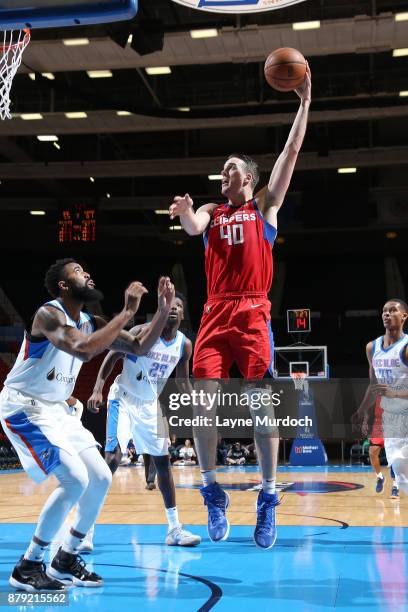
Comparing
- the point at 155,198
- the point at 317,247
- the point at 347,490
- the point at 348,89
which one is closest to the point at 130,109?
the point at 348,89

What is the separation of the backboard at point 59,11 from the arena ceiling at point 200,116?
9.24 meters

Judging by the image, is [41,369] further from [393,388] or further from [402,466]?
[393,388]

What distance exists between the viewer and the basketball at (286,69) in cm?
471

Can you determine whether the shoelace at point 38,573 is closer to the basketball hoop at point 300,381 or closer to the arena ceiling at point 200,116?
the arena ceiling at point 200,116

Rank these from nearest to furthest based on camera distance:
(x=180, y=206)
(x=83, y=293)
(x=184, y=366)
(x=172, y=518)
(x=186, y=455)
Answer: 1. (x=180, y=206)
2. (x=83, y=293)
3. (x=172, y=518)
4. (x=184, y=366)
5. (x=186, y=455)

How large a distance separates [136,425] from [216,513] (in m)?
2.43

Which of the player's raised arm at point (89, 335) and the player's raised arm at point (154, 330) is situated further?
the player's raised arm at point (154, 330)

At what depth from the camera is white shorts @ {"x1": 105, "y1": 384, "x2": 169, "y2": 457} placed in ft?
21.7

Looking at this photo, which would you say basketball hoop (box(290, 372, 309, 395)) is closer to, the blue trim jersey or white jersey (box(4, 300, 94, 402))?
the blue trim jersey

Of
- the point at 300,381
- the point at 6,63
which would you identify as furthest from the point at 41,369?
the point at 300,381

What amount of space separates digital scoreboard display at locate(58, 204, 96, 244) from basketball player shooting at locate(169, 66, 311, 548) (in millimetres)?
16846

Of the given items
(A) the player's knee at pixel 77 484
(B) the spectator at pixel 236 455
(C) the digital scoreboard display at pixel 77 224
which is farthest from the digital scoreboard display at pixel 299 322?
(A) the player's knee at pixel 77 484

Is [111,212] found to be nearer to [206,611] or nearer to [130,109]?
[130,109]

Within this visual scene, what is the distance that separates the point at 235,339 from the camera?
466cm
